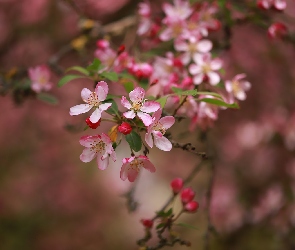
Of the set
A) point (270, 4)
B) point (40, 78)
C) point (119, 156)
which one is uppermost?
point (270, 4)

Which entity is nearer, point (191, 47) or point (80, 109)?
point (80, 109)

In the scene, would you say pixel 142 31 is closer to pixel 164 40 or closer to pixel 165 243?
pixel 164 40

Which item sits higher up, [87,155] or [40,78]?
[87,155]

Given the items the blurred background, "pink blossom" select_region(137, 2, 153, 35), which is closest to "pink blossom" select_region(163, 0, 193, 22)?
"pink blossom" select_region(137, 2, 153, 35)

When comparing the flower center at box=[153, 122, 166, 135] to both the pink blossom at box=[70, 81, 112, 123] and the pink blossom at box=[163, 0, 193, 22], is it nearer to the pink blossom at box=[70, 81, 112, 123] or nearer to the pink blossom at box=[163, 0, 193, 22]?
the pink blossom at box=[70, 81, 112, 123]

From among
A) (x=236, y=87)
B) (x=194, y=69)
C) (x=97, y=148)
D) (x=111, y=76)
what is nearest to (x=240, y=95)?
(x=236, y=87)

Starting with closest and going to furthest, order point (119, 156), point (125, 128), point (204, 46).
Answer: point (125, 128), point (204, 46), point (119, 156)

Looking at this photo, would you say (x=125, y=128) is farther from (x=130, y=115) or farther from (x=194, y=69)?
(x=194, y=69)
